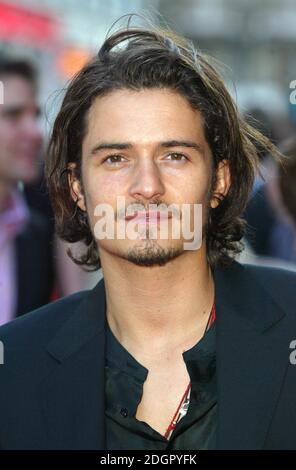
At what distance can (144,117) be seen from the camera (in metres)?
3.14

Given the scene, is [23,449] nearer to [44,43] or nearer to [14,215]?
[14,215]

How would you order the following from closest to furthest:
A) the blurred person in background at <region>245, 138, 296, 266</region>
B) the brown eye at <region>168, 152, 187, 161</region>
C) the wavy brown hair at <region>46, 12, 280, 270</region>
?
the brown eye at <region>168, 152, 187, 161</region> → the wavy brown hair at <region>46, 12, 280, 270</region> → the blurred person in background at <region>245, 138, 296, 266</region>

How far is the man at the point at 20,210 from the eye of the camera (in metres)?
4.61

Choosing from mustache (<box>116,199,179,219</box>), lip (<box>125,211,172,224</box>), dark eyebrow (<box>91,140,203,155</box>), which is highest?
dark eyebrow (<box>91,140,203,155</box>)

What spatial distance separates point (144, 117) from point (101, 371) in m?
0.86

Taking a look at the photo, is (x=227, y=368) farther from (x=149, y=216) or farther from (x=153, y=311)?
(x=149, y=216)

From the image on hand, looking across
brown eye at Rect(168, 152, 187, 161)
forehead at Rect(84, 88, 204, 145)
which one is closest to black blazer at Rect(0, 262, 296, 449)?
brown eye at Rect(168, 152, 187, 161)

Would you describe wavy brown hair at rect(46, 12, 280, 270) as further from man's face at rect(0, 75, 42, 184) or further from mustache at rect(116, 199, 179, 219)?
man's face at rect(0, 75, 42, 184)

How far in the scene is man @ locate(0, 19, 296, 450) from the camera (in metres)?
2.91

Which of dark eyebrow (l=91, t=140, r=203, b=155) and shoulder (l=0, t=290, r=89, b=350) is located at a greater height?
dark eyebrow (l=91, t=140, r=203, b=155)

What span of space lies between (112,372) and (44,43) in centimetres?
1659

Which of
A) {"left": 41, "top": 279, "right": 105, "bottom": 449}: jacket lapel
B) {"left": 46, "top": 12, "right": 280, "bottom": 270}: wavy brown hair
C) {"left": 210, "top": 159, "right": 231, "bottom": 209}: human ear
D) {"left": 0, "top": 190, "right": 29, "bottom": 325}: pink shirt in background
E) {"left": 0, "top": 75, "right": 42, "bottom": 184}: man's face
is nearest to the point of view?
{"left": 41, "top": 279, "right": 105, "bottom": 449}: jacket lapel

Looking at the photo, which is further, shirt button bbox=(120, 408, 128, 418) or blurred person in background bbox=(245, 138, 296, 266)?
blurred person in background bbox=(245, 138, 296, 266)

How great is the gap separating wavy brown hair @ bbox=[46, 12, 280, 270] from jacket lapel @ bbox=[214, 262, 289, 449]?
0.88 feet
